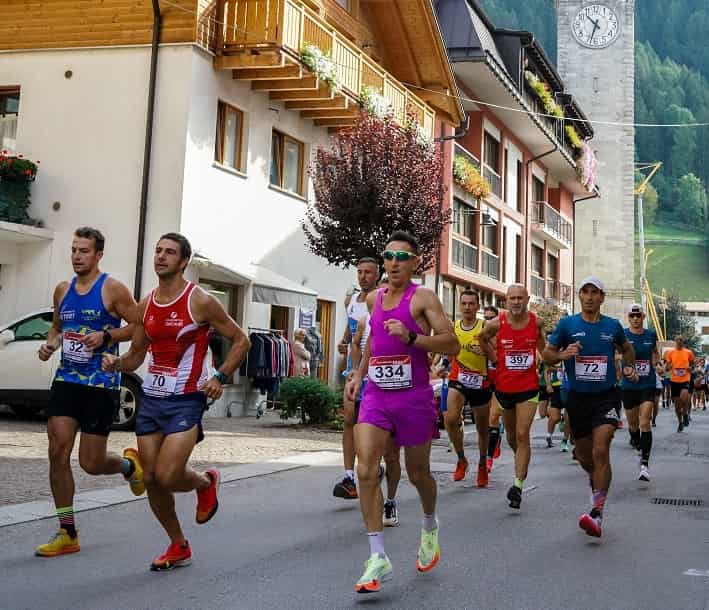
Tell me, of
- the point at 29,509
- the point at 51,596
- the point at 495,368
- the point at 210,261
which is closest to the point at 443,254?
→ the point at 210,261

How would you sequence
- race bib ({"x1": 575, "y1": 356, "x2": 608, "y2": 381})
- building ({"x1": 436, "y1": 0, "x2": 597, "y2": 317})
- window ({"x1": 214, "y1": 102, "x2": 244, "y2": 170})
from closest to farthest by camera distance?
1. race bib ({"x1": 575, "y1": 356, "x2": 608, "y2": 381})
2. window ({"x1": 214, "y1": 102, "x2": 244, "y2": 170})
3. building ({"x1": 436, "y1": 0, "x2": 597, "y2": 317})

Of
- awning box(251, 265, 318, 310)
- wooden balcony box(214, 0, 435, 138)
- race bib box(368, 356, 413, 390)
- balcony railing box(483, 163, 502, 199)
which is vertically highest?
balcony railing box(483, 163, 502, 199)

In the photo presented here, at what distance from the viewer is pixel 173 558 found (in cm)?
593

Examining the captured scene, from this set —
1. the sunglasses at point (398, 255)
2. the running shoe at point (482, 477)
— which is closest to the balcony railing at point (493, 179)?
the running shoe at point (482, 477)

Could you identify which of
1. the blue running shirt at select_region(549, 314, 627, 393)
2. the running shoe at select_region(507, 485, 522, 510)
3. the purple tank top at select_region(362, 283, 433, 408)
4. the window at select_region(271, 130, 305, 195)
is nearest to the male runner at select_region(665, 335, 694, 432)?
the window at select_region(271, 130, 305, 195)

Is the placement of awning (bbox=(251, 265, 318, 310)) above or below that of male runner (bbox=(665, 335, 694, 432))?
above

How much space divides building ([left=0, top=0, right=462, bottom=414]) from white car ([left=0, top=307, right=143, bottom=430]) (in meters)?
2.97

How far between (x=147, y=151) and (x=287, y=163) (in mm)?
4496

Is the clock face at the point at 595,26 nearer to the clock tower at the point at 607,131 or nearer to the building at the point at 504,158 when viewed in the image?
the clock tower at the point at 607,131

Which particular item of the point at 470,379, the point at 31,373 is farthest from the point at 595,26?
the point at 470,379

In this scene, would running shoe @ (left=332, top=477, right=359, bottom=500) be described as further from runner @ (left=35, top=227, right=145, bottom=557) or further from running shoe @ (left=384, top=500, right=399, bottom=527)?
runner @ (left=35, top=227, right=145, bottom=557)

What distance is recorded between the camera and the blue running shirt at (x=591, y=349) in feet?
25.6

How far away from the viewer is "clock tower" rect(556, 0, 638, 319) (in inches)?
2360

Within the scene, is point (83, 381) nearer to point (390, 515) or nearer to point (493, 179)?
point (390, 515)
